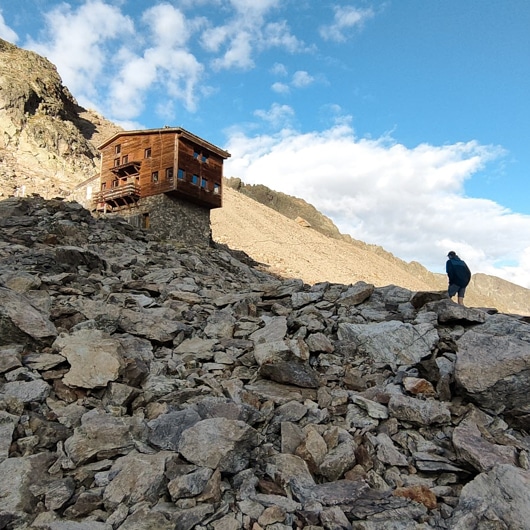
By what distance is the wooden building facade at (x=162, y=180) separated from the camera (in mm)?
30344

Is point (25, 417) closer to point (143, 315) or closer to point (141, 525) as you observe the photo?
point (141, 525)

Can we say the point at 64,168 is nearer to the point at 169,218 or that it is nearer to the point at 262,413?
the point at 169,218

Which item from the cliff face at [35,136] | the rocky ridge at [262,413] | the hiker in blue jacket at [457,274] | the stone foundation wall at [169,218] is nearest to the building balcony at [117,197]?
the stone foundation wall at [169,218]

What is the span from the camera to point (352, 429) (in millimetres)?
6805

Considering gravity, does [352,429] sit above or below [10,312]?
below

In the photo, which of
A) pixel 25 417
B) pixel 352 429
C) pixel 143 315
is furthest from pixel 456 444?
pixel 143 315

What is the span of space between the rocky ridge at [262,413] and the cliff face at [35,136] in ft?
125

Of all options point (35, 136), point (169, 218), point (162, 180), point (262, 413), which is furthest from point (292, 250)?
point (262, 413)

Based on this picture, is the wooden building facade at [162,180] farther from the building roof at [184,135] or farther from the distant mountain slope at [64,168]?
the distant mountain slope at [64,168]

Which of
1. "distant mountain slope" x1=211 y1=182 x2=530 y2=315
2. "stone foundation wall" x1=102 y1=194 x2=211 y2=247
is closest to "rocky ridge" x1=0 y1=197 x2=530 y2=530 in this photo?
"stone foundation wall" x1=102 y1=194 x2=211 y2=247

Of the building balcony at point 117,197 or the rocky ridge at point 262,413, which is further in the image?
the building balcony at point 117,197

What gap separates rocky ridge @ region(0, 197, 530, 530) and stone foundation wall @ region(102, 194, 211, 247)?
18.6 m

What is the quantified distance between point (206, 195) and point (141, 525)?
98.4 ft

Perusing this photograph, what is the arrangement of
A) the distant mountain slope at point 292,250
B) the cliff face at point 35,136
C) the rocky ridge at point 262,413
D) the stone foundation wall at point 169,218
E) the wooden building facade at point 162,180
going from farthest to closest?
the distant mountain slope at point 292,250 < the cliff face at point 35,136 < the wooden building facade at point 162,180 < the stone foundation wall at point 169,218 < the rocky ridge at point 262,413
